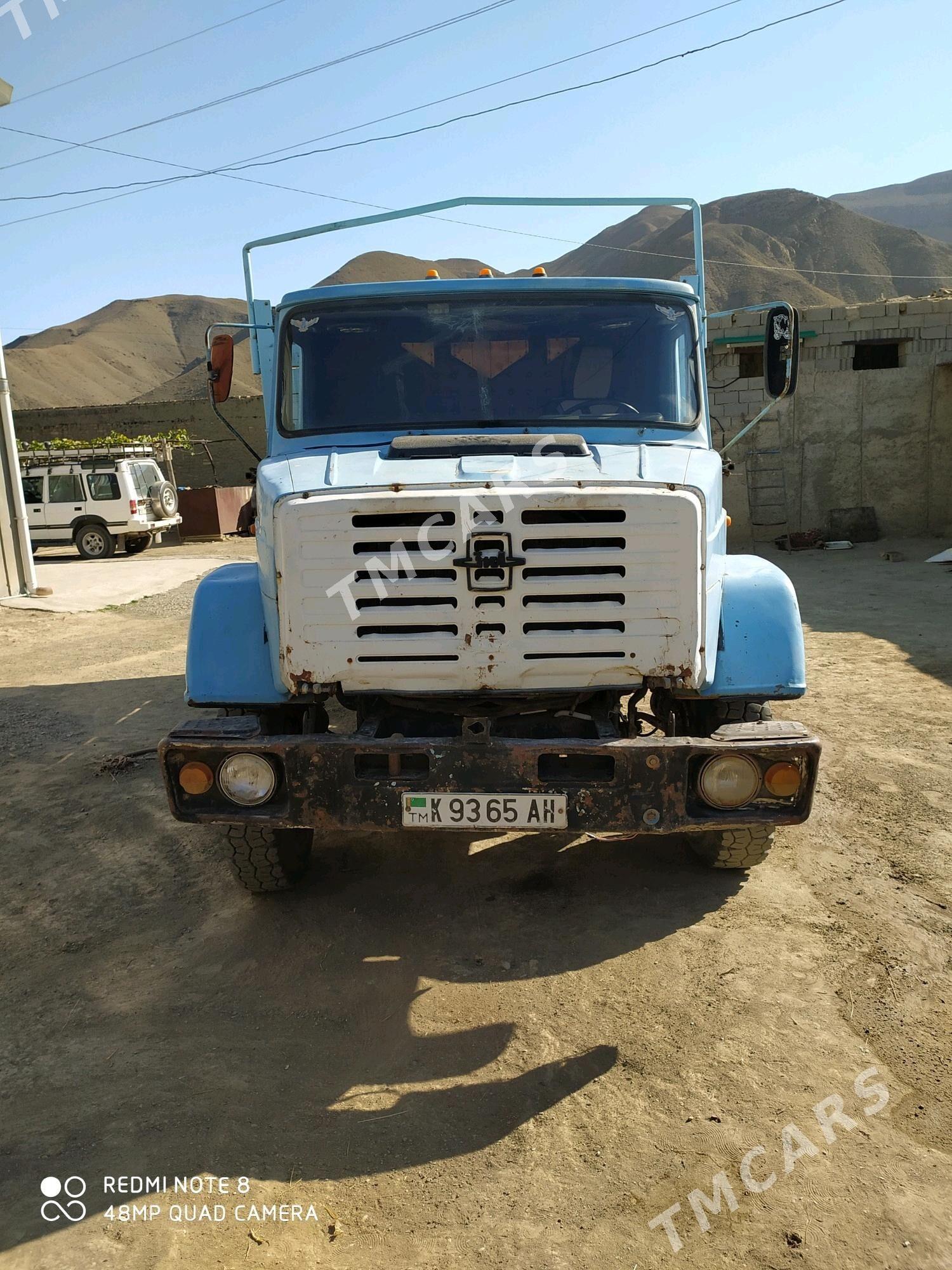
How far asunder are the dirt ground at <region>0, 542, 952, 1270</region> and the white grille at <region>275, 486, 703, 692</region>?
1098 millimetres

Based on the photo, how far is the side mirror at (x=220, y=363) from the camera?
15.6ft

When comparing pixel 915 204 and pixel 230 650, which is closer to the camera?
pixel 230 650

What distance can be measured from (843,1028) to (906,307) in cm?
1459

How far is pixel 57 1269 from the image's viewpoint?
2199 mm

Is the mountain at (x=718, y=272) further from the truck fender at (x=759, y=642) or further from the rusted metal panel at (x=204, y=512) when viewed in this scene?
the truck fender at (x=759, y=642)

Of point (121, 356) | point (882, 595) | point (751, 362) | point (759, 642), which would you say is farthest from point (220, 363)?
point (121, 356)

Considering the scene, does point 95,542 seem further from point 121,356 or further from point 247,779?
point 121,356

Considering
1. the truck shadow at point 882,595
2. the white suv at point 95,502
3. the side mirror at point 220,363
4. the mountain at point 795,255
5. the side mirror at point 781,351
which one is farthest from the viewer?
the mountain at point 795,255

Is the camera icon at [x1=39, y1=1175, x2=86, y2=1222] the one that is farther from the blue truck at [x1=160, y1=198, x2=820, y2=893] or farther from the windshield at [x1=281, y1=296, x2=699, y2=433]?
the windshield at [x1=281, y1=296, x2=699, y2=433]

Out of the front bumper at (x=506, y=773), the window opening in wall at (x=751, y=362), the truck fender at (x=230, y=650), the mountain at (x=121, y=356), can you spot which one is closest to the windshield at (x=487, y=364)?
the truck fender at (x=230, y=650)

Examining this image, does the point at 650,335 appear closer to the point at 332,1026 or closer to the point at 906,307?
the point at 332,1026

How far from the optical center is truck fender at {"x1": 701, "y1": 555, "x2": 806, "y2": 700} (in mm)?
3355

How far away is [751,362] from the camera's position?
1530cm

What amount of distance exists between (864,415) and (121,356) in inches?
3067
